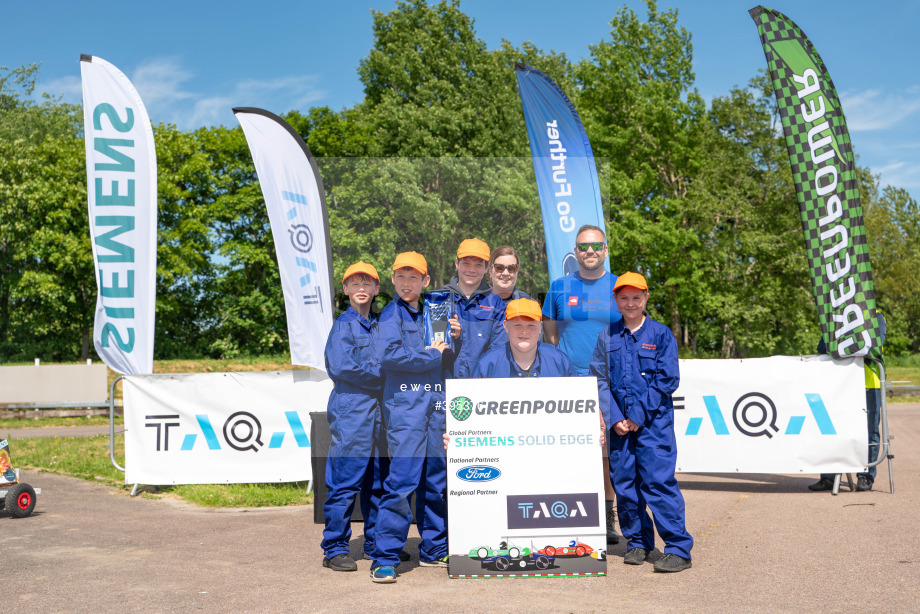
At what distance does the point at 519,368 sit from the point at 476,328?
0.41 meters

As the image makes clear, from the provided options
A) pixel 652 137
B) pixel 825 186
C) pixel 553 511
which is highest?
pixel 652 137

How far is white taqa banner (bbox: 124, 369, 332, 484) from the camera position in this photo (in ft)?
28.8

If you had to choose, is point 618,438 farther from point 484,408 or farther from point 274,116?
point 274,116

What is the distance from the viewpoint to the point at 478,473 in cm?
504

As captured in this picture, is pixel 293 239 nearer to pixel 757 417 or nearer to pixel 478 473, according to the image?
pixel 478 473

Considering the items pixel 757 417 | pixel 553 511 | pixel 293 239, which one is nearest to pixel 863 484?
pixel 757 417

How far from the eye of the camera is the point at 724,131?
3547 cm

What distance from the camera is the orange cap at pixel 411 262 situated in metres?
4.76

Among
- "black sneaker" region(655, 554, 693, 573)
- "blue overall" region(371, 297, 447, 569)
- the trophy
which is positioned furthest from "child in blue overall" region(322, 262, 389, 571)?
"black sneaker" region(655, 554, 693, 573)

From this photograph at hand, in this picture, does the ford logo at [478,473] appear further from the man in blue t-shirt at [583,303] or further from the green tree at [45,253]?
the green tree at [45,253]

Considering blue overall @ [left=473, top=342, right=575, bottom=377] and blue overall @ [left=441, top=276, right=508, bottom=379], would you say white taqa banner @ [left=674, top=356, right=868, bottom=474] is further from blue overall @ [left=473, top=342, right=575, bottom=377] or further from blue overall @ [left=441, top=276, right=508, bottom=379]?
blue overall @ [left=441, top=276, right=508, bottom=379]

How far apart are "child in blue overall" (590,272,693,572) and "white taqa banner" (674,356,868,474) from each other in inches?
140

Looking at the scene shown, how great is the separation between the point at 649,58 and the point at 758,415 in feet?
89.4

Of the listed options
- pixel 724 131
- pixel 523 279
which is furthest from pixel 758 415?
pixel 724 131
